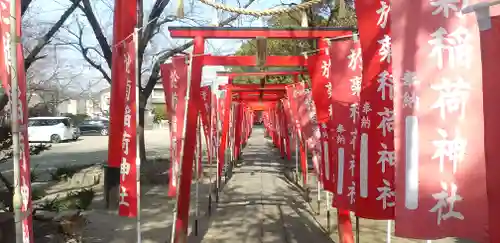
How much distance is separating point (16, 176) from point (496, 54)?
9.66 feet

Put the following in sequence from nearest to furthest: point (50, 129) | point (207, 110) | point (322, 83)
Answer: point (322, 83) < point (207, 110) < point (50, 129)

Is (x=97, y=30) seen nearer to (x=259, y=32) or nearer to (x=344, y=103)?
(x=259, y=32)

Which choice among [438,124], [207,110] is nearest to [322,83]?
[438,124]

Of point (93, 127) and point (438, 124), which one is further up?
point (438, 124)

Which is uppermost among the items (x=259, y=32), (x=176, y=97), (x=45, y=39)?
(x=45, y=39)

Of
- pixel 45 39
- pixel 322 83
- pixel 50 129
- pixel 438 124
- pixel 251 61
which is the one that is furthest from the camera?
pixel 50 129

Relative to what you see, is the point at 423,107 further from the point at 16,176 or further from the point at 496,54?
the point at 16,176

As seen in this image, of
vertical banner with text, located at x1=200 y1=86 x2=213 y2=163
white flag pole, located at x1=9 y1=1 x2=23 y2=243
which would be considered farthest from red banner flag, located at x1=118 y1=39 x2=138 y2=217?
vertical banner with text, located at x1=200 y1=86 x2=213 y2=163

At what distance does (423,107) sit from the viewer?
9.69ft

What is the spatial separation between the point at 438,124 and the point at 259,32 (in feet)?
14.1

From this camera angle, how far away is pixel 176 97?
6.44m

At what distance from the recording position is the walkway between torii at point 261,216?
760 cm

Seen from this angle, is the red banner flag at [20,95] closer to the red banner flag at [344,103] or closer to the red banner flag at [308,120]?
the red banner flag at [344,103]

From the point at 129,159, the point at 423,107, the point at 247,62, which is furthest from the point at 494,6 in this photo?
the point at 247,62
